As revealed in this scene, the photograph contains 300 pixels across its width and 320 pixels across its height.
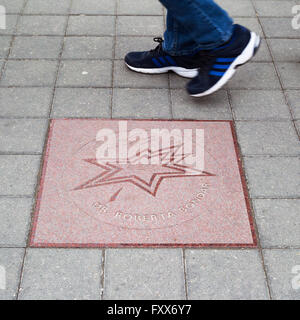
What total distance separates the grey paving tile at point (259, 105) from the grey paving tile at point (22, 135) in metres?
1.28

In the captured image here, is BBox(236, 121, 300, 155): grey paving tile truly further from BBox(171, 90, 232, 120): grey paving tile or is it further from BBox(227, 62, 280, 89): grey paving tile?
BBox(227, 62, 280, 89): grey paving tile

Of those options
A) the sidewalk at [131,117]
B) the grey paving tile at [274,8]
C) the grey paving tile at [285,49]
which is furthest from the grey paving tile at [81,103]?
the grey paving tile at [274,8]

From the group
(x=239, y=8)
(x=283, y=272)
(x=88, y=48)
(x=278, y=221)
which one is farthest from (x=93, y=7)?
(x=283, y=272)

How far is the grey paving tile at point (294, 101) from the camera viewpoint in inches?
125

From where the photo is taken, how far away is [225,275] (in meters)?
2.23

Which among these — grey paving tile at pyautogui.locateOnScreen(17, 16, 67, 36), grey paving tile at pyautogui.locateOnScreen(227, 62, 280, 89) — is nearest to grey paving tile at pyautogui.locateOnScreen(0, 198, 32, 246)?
grey paving tile at pyautogui.locateOnScreen(227, 62, 280, 89)

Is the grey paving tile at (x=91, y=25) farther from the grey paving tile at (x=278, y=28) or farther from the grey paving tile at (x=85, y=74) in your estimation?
the grey paving tile at (x=278, y=28)

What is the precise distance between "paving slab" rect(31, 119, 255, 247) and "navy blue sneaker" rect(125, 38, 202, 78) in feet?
1.99

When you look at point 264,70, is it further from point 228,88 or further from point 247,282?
point 247,282

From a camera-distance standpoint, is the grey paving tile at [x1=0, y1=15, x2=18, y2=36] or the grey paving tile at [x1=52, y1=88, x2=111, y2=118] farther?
the grey paving tile at [x1=0, y1=15, x2=18, y2=36]

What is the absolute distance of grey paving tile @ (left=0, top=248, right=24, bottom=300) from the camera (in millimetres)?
2125

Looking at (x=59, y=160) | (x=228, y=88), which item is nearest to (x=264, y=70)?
(x=228, y=88)

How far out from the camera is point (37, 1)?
4.31 m

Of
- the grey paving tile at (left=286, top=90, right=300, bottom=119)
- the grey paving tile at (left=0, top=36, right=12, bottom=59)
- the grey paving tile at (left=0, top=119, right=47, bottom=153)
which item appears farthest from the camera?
the grey paving tile at (left=0, top=36, right=12, bottom=59)
